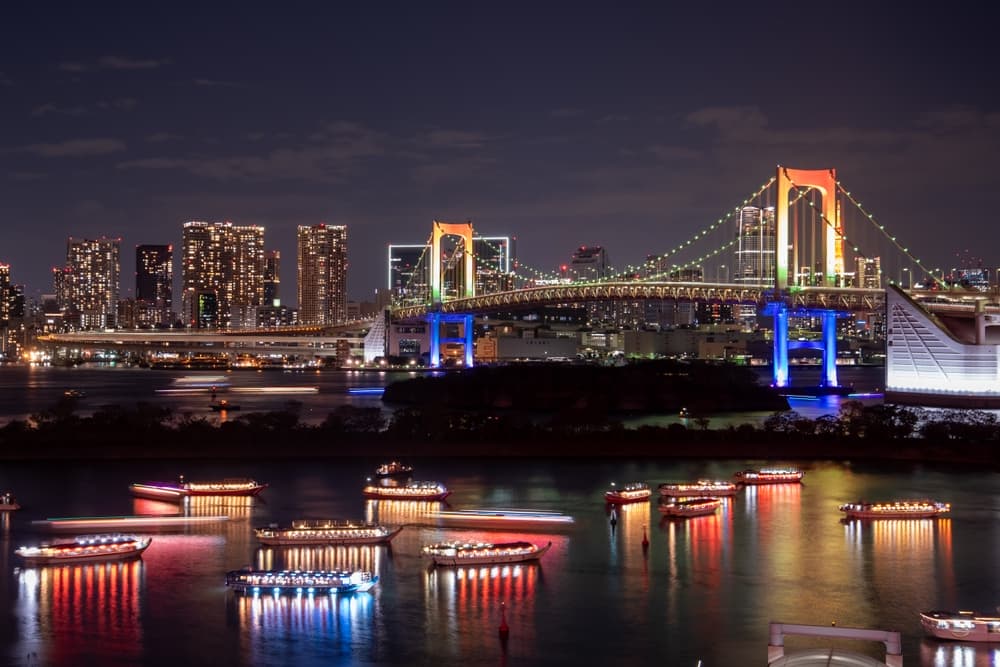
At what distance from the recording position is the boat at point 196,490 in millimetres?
16391

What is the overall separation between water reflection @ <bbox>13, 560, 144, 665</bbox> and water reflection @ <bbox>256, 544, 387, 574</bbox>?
1311 millimetres

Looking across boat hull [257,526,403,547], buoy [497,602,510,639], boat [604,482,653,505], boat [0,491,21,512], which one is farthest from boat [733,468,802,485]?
boat [0,491,21,512]

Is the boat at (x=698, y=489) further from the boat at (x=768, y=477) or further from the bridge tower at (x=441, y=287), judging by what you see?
the bridge tower at (x=441, y=287)

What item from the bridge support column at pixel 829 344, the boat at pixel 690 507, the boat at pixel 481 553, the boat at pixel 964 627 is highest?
the bridge support column at pixel 829 344

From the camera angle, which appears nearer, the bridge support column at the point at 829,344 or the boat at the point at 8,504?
the boat at the point at 8,504

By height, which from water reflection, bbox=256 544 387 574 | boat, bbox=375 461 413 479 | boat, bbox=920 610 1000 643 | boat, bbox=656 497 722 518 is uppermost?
boat, bbox=375 461 413 479

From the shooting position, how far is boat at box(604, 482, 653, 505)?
15594mm

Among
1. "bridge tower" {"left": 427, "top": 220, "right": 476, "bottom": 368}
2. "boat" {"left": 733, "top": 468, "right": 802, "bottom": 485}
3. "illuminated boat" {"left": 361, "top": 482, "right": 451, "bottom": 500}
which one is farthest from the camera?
"bridge tower" {"left": 427, "top": 220, "right": 476, "bottom": 368}

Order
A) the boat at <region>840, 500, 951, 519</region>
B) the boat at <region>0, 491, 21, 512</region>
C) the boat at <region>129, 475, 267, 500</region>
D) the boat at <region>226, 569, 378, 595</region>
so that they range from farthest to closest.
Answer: the boat at <region>129, 475, 267, 500</region> < the boat at <region>0, 491, 21, 512</region> < the boat at <region>840, 500, 951, 519</region> < the boat at <region>226, 569, 378, 595</region>

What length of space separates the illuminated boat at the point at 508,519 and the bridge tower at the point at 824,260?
21144mm

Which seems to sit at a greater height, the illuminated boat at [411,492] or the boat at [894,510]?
the illuminated boat at [411,492]

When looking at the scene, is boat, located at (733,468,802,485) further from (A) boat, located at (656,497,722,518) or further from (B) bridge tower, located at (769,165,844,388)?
(B) bridge tower, located at (769,165,844,388)

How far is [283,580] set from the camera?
10.9 meters

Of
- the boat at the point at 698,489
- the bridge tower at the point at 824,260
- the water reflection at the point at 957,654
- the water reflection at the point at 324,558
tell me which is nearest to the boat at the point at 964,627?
the water reflection at the point at 957,654
